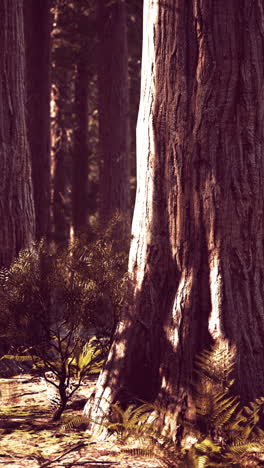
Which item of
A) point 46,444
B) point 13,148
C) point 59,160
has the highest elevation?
point 59,160

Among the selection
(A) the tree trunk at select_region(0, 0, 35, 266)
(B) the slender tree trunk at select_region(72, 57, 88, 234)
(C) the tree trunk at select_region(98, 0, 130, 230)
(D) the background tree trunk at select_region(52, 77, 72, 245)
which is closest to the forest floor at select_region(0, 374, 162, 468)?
(A) the tree trunk at select_region(0, 0, 35, 266)

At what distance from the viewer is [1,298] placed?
212 inches

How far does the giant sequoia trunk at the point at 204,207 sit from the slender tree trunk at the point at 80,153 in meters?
12.8

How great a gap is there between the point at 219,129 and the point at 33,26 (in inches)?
337

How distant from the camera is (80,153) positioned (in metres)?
18.8

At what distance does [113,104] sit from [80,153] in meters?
6.11

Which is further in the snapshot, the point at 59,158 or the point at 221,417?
the point at 59,158

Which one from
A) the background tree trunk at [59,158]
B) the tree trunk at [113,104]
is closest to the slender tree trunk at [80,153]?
the background tree trunk at [59,158]

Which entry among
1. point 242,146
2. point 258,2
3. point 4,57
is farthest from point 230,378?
point 4,57

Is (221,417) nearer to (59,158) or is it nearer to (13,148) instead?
(13,148)

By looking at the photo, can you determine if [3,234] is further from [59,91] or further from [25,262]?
[59,91]

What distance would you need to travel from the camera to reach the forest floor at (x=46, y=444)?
4504 mm

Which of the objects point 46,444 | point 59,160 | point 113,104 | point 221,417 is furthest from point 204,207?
point 59,160

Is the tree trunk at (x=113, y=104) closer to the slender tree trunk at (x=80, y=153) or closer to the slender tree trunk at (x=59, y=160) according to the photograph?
the slender tree trunk at (x=80, y=153)
